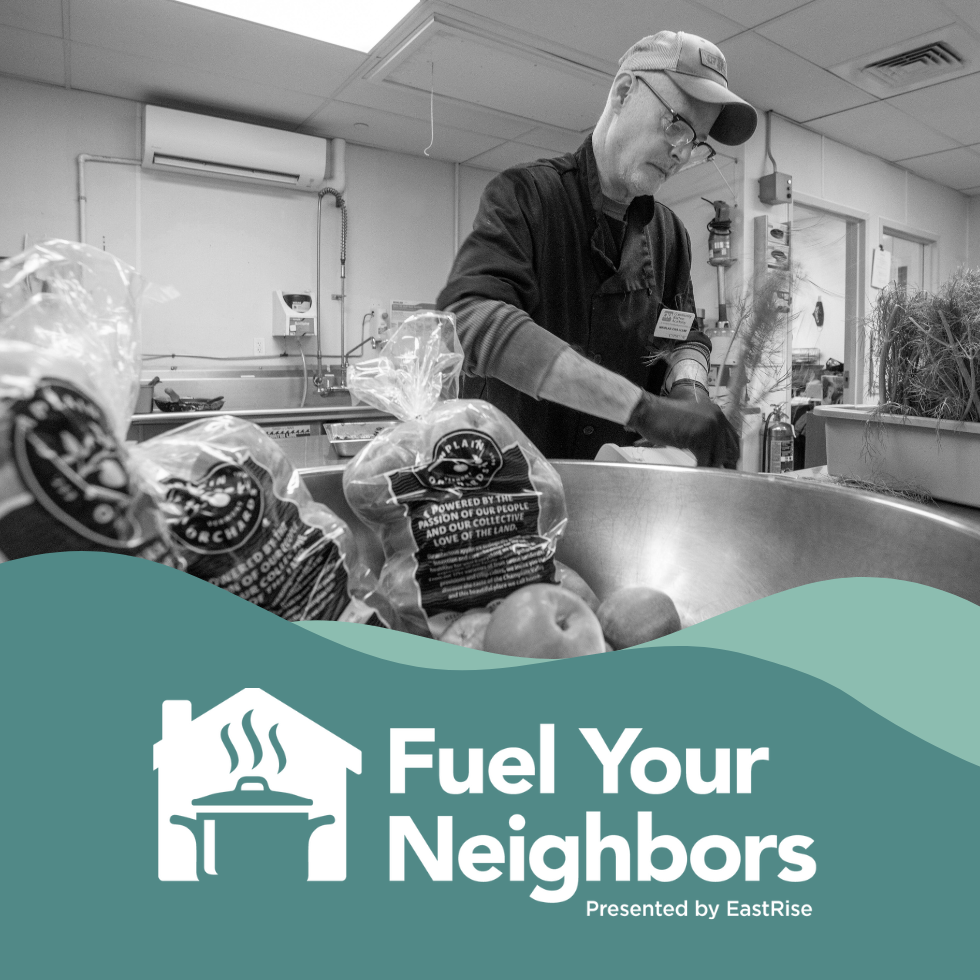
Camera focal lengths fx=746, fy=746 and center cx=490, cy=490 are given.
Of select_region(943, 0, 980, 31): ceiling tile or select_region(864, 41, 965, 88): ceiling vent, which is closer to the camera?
select_region(943, 0, 980, 31): ceiling tile

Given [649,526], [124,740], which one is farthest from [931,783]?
[649,526]

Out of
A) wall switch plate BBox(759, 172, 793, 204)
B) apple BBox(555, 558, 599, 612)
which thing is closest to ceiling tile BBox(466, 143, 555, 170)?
wall switch plate BBox(759, 172, 793, 204)

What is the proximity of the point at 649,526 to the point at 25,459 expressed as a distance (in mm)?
493

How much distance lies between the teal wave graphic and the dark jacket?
848mm

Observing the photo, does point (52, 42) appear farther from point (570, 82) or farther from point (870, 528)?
point (870, 528)

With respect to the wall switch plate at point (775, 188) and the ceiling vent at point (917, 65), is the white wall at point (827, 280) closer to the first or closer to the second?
the wall switch plate at point (775, 188)

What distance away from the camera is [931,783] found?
0.27 metres

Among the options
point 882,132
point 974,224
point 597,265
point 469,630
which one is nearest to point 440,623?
point 469,630

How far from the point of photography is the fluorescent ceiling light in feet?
8.70

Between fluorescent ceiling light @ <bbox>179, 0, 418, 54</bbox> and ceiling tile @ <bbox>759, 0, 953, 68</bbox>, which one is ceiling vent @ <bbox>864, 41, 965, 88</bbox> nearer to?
ceiling tile @ <bbox>759, 0, 953, 68</bbox>

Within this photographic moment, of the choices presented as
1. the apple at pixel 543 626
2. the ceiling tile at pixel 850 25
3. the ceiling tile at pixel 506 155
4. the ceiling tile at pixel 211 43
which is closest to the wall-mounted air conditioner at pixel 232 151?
the ceiling tile at pixel 211 43

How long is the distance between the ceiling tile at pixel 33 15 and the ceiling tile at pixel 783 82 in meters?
2.59

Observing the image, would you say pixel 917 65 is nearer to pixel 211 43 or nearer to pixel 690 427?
pixel 211 43

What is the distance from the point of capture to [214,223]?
3.96m
